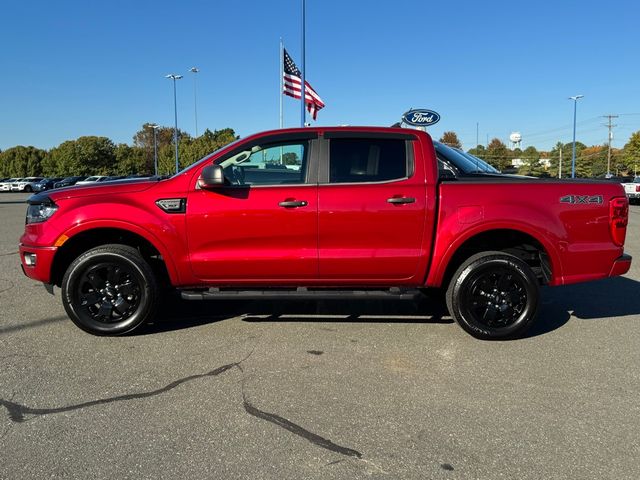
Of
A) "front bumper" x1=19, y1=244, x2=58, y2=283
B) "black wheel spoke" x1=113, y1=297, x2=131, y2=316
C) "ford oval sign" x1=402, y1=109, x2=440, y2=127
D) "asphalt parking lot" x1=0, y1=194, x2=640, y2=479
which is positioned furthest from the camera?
Result: "ford oval sign" x1=402, y1=109, x2=440, y2=127

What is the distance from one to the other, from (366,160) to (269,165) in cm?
89

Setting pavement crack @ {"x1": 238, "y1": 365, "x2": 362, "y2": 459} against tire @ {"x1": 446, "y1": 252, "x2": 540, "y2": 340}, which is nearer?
pavement crack @ {"x1": 238, "y1": 365, "x2": 362, "y2": 459}

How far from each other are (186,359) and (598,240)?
147 inches

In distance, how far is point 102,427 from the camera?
115 inches

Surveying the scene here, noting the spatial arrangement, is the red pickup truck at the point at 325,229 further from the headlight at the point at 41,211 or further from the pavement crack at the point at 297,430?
the pavement crack at the point at 297,430

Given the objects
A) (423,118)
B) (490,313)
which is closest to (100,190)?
(490,313)

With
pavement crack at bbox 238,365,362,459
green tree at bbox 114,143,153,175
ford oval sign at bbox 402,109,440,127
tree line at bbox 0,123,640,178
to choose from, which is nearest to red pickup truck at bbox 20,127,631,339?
pavement crack at bbox 238,365,362,459

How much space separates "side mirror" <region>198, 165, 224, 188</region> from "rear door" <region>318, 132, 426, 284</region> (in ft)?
2.85

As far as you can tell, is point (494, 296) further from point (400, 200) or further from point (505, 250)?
point (400, 200)

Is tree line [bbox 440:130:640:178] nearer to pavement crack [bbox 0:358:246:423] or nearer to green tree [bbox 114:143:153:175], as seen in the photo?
green tree [bbox 114:143:153:175]

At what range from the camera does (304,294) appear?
444 centimetres

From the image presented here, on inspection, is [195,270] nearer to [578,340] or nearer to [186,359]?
[186,359]

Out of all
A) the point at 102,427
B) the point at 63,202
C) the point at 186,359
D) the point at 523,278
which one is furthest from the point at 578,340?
the point at 63,202

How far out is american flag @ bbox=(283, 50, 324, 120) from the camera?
1961 cm
